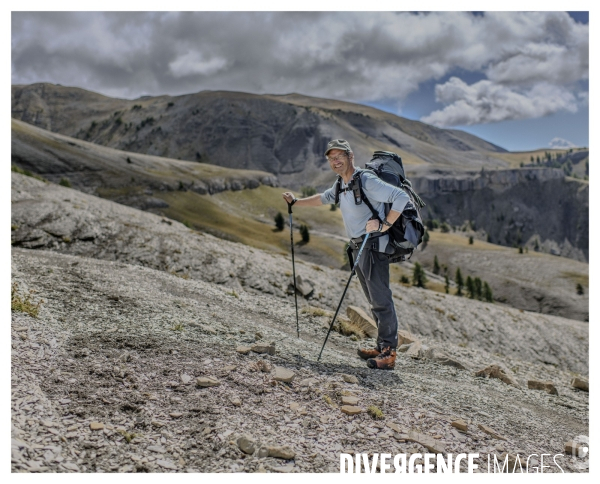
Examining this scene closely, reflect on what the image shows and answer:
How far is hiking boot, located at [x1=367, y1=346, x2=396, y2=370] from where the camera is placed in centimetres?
1066

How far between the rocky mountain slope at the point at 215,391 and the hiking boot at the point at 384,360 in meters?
0.33

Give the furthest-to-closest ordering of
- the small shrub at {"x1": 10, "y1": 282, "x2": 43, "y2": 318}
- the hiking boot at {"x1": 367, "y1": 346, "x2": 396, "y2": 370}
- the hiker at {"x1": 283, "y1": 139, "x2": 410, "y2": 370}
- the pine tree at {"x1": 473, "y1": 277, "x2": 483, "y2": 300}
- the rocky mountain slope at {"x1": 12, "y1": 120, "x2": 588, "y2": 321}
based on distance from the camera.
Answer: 1. the rocky mountain slope at {"x1": 12, "y1": 120, "x2": 588, "y2": 321}
2. the pine tree at {"x1": 473, "y1": 277, "x2": 483, "y2": 300}
3. the hiking boot at {"x1": 367, "y1": 346, "x2": 396, "y2": 370}
4. the small shrub at {"x1": 10, "y1": 282, "x2": 43, "y2": 318}
5. the hiker at {"x1": 283, "y1": 139, "x2": 410, "y2": 370}

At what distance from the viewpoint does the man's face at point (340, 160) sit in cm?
951

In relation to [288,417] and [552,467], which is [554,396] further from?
[288,417]

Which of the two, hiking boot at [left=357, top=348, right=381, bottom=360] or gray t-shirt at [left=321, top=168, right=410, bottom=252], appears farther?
hiking boot at [left=357, top=348, right=381, bottom=360]

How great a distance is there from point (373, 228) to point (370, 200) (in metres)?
0.68

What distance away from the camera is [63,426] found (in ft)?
20.6

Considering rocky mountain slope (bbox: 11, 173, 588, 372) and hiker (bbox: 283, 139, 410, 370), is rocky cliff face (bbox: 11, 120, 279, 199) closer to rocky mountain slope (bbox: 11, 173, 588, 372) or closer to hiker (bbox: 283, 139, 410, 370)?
rocky mountain slope (bbox: 11, 173, 588, 372)

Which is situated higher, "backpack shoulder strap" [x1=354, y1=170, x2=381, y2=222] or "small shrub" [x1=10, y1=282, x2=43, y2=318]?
"backpack shoulder strap" [x1=354, y1=170, x2=381, y2=222]

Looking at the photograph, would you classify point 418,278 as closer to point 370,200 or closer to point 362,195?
point 370,200

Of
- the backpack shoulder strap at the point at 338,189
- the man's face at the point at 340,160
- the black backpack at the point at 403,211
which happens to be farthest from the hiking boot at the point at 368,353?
the man's face at the point at 340,160

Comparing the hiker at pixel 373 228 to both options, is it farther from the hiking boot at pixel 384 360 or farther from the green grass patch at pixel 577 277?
the green grass patch at pixel 577 277

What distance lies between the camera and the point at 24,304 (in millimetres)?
10812

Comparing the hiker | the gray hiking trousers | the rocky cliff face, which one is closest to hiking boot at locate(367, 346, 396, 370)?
the hiker
